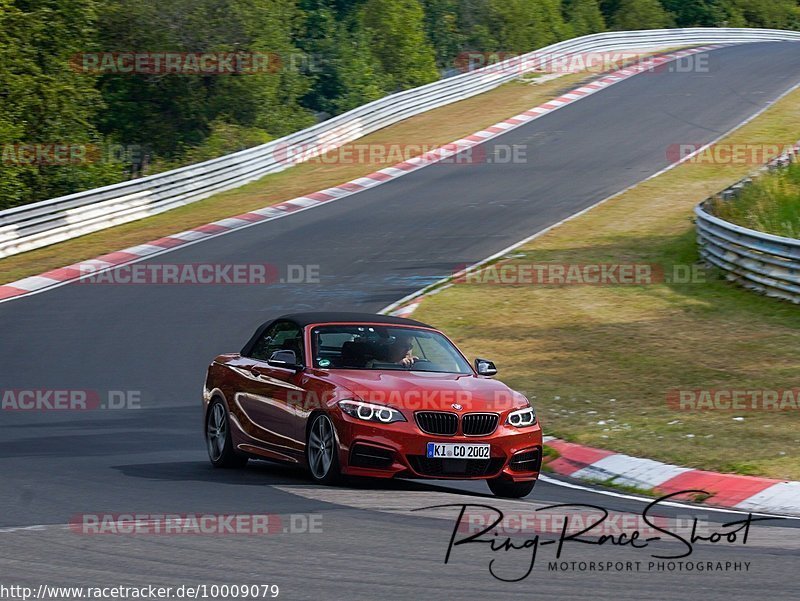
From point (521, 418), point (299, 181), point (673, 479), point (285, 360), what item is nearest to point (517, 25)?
point (299, 181)

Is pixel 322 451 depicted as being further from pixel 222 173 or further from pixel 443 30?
pixel 443 30

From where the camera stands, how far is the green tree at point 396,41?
56.2m

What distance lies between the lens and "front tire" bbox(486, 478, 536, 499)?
10164 mm

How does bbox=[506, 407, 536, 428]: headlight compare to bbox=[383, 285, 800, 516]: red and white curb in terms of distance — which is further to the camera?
bbox=[506, 407, 536, 428]: headlight

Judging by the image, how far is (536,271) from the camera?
2314 centimetres

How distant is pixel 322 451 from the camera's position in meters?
10.2

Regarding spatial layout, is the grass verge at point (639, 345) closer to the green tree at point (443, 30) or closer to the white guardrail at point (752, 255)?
the white guardrail at point (752, 255)

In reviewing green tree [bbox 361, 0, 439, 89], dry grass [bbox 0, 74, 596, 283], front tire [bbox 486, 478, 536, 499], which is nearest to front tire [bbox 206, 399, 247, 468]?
front tire [bbox 486, 478, 536, 499]

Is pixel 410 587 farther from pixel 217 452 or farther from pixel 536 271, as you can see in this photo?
pixel 536 271

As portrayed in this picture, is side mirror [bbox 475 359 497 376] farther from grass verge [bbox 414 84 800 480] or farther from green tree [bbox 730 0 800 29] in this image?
green tree [bbox 730 0 800 29]

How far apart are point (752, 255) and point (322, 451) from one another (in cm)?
1261

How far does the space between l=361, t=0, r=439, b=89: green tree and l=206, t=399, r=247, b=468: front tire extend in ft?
147

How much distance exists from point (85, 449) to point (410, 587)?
6.61 metres

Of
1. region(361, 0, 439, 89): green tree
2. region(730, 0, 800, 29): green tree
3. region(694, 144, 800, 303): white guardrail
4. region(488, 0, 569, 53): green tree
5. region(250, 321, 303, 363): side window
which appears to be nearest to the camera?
region(250, 321, 303, 363): side window
